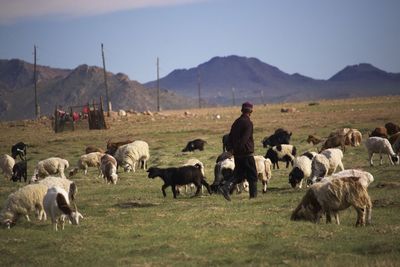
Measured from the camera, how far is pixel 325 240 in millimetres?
11133

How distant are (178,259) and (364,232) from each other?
348 cm

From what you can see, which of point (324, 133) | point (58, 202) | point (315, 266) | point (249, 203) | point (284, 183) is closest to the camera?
point (315, 266)

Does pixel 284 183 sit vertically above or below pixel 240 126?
below

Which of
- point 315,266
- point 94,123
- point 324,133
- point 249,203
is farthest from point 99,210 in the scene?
point 94,123

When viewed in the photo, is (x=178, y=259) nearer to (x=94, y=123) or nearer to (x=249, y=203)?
(x=249, y=203)

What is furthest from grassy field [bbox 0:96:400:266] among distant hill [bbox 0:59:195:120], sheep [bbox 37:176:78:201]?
distant hill [bbox 0:59:195:120]

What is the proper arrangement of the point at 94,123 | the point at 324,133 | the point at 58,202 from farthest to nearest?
the point at 94,123 < the point at 324,133 < the point at 58,202

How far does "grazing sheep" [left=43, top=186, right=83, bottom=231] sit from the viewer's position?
1368 cm

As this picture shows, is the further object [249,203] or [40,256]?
[249,203]

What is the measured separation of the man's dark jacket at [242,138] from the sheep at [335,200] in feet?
11.6

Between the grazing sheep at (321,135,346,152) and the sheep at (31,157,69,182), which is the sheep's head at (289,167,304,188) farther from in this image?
the grazing sheep at (321,135,346,152)

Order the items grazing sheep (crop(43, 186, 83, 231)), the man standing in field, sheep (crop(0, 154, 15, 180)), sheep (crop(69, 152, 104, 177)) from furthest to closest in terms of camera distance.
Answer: sheep (crop(0, 154, 15, 180)) < sheep (crop(69, 152, 104, 177)) < the man standing in field < grazing sheep (crop(43, 186, 83, 231))

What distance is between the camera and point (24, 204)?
14836 millimetres

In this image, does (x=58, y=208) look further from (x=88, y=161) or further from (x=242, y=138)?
(x=88, y=161)
